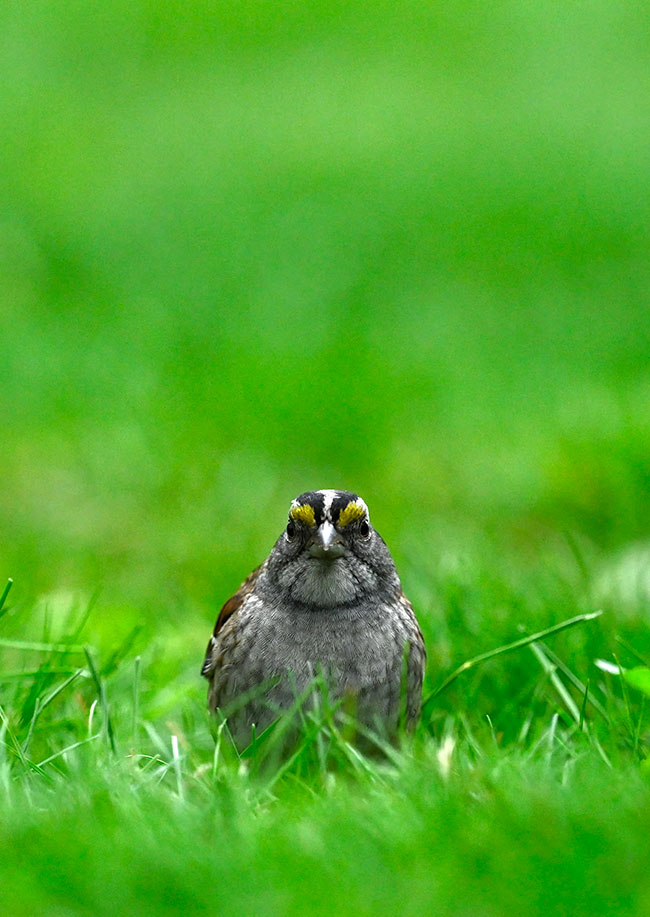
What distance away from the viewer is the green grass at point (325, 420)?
10.0 ft

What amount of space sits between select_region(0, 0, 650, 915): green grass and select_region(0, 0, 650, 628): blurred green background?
0.12 ft

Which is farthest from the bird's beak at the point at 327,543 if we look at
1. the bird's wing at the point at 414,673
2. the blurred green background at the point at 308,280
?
the blurred green background at the point at 308,280

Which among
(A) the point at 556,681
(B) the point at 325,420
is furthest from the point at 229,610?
(B) the point at 325,420

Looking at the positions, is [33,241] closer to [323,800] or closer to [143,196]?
[143,196]

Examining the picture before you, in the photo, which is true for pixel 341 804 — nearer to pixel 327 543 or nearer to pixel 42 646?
pixel 327 543

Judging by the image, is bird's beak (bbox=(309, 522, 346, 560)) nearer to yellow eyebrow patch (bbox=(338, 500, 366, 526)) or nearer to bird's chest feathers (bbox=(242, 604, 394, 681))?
yellow eyebrow patch (bbox=(338, 500, 366, 526))

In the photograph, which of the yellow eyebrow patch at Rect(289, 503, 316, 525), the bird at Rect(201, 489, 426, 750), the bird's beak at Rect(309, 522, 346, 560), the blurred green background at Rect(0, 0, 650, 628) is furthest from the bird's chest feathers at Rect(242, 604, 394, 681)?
the blurred green background at Rect(0, 0, 650, 628)

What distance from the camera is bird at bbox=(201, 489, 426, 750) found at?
14.0ft

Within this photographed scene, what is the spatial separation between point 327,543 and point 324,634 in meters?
0.28

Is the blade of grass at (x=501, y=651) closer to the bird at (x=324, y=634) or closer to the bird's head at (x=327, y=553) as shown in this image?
the bird at (x=324, y=634)

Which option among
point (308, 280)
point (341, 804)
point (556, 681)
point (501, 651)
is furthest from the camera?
point (308, 280)

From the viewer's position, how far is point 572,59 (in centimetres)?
1627

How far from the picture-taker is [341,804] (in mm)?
3266

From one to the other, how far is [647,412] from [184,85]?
963 cm
